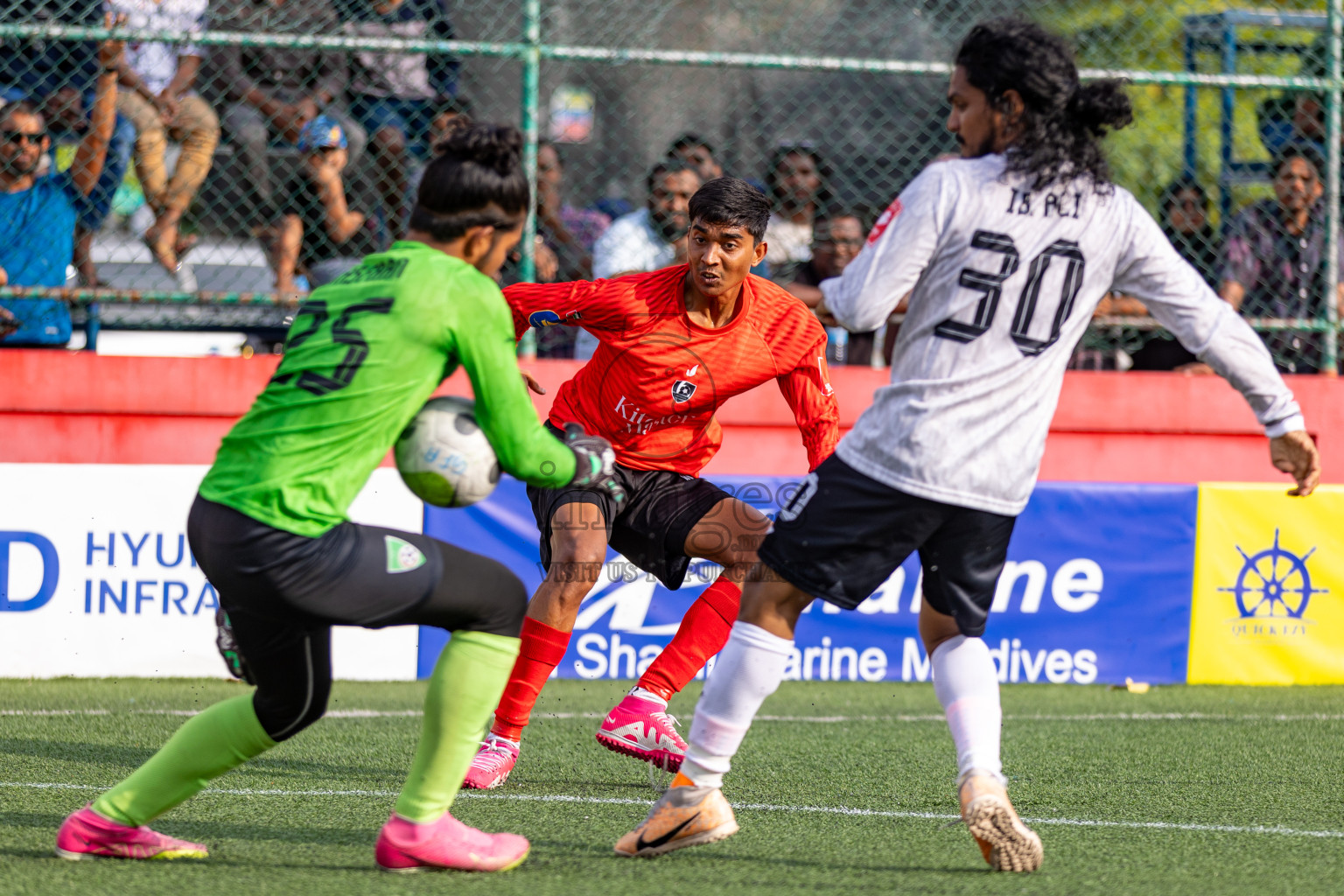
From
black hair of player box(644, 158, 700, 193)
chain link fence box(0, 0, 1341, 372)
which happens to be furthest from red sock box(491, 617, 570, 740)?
black hair of player box(644, 158, 700, 193)

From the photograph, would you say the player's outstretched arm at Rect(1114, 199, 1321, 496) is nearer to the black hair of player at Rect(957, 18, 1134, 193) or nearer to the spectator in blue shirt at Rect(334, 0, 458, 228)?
the black hair of player at Rect(957, 18, 1134, 193)

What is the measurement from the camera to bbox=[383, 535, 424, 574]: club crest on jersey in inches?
131

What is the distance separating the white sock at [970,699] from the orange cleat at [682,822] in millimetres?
607

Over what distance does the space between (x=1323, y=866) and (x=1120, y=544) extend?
4.13 metres

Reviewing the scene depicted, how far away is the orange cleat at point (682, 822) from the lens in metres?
3.67

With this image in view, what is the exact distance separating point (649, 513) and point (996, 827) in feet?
6.03

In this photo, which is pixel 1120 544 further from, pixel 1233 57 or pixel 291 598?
pixel 291 598

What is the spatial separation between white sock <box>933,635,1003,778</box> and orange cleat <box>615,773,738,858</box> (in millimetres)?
607

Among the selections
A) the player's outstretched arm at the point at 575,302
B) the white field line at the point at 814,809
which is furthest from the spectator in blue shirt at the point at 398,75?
the white field line at the point at 814,809

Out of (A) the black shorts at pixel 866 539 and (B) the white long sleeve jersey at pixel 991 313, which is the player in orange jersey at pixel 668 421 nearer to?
(A) the black shorts at pixel 866 539

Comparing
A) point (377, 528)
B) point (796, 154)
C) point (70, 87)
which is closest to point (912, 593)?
point (796, 154)

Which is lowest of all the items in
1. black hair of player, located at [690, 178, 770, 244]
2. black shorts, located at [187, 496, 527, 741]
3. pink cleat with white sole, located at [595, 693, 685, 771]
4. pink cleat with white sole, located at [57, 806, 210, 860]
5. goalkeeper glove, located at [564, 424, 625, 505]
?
pink cleat with white sole, located at [595, 693, 685, 771]

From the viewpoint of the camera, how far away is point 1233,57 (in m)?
9.21

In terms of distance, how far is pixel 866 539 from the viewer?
3.53 m
